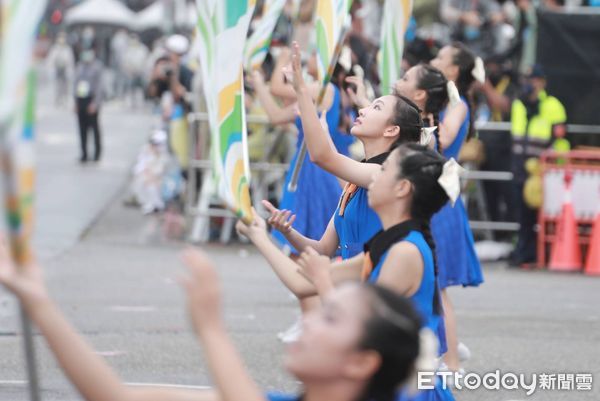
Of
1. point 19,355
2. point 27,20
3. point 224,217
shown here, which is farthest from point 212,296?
point 224,217

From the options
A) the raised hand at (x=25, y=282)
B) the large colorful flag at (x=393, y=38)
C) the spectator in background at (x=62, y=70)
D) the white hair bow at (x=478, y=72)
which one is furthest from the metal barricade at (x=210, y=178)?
the spectator in background at (x=62, y=70)

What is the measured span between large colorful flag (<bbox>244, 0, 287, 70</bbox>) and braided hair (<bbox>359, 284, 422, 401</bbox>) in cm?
431

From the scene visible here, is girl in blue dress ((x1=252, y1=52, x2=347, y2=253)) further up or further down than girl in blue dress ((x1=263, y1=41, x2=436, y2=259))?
further down

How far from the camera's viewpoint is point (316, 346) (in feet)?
10.0

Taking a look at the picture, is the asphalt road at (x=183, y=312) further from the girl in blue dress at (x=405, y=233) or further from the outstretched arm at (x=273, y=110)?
the girl in blue dress at (x=405, y=233)

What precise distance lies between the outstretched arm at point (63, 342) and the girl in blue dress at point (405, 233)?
1.37 metres

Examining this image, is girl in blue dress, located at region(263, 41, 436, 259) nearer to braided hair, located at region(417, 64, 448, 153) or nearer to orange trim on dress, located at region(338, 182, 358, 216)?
orange trim on dress, located at region(338, 182, 358, 216)

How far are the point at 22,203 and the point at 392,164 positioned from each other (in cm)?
208

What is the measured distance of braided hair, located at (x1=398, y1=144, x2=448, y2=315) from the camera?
15.3 ft

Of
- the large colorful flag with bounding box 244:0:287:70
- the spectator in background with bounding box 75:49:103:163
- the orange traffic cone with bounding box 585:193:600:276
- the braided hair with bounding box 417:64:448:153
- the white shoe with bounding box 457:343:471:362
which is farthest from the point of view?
the spectator in background with bounding box 75:49:103:163

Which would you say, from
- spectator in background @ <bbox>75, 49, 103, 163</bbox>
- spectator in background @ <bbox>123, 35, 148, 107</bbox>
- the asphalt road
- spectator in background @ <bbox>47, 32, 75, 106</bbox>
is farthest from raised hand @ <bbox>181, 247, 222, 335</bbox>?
spectator in background @ <bbox>123, 35, 148, 107</bbox>

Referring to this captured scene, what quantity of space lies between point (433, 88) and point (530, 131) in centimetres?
621

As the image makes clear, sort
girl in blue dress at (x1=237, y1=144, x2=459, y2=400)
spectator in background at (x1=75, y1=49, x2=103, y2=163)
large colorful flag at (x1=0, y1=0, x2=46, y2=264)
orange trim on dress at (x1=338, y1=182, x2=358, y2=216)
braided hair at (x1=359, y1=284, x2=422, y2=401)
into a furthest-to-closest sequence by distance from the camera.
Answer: spectator in background at (x1=75, y1=49, x2=103, y2=163) < orange trim on dress at (x1=338, y1=182, x2=358, y2=216) < girl in blue dress at (x1=237, y1=144, x2=459, y2=400) < braided hair at (x1=359, y1=284, x2=422, y2=401) < large colorful flag at (x1=0, y1=0, x2=46, y2=264)

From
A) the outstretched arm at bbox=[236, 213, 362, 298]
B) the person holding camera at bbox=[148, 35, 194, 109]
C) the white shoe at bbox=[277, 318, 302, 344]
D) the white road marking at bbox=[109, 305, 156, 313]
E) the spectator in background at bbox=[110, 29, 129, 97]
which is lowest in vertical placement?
the spectator in background at bbox=[110, 29, 129, 97]
